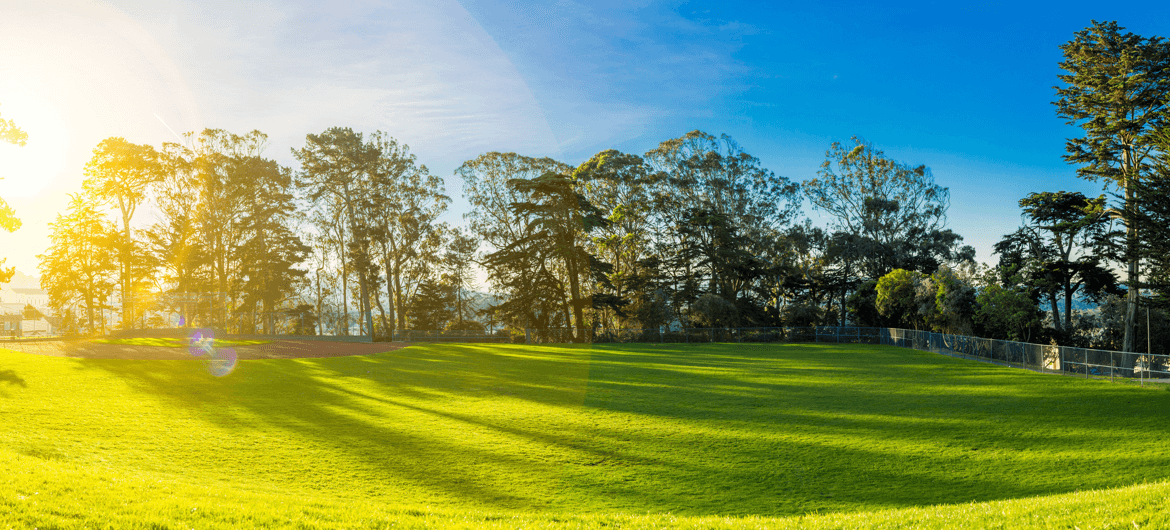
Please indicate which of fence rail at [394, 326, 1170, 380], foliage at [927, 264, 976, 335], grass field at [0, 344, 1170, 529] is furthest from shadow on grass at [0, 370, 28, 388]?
foliage at [927, 264, 976, 335]

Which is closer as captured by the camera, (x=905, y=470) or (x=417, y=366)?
(x=905, y=470)

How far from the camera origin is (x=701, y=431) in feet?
45.2

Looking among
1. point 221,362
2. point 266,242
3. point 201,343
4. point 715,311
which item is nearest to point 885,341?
point 715,311

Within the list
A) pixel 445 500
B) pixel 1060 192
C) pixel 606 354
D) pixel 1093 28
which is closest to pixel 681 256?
pixel 606 354

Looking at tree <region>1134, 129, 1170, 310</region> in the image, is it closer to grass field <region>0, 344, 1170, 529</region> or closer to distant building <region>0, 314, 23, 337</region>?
grass field <region>0, 344, 1170, 529</region>

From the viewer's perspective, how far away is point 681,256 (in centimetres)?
5588

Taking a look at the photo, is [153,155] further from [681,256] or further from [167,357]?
[681,256]

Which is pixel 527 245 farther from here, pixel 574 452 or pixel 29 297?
pixel 29 297

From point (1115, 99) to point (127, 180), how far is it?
64.8m

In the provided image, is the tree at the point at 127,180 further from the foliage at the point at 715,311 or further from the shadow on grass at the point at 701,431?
the foliage at the point at 715,311

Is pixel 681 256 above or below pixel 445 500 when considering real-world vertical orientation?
above

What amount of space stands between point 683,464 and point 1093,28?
39.0 m

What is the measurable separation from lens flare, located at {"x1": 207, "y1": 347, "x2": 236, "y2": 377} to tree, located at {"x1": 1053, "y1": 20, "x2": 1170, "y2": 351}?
40306mm

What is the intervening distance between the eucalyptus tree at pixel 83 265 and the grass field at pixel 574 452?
94.7ft
